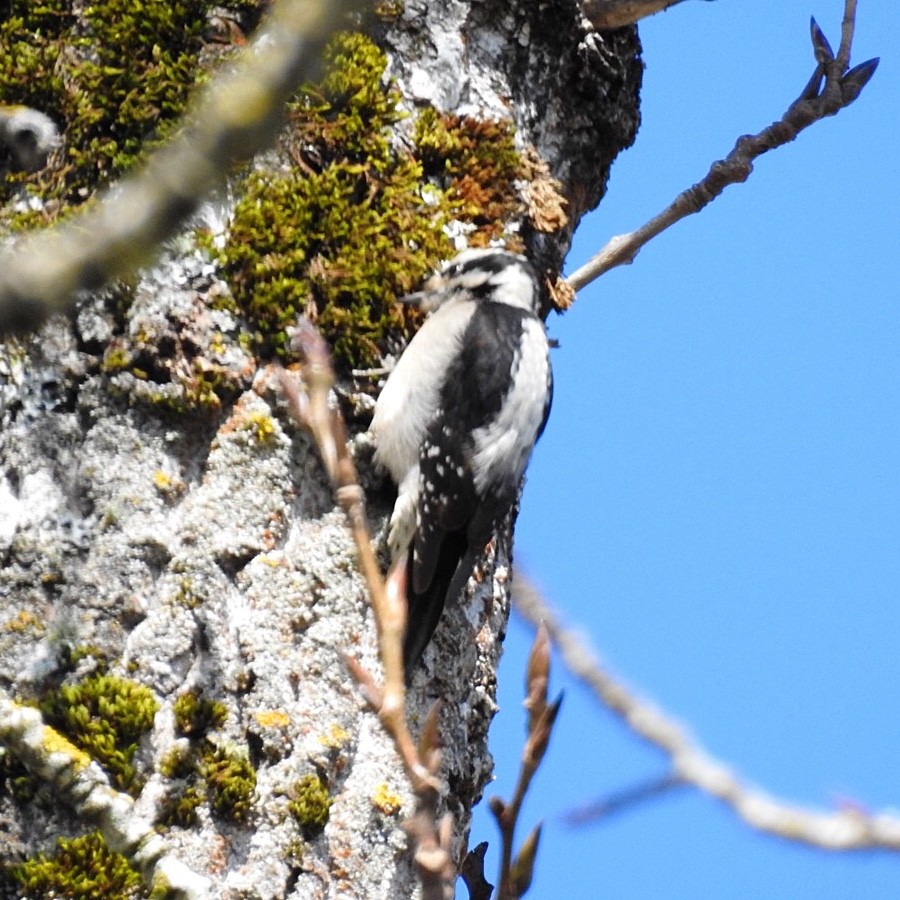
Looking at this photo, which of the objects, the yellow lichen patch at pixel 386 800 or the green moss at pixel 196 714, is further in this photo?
the yellow lichen patch at pixel 386 800

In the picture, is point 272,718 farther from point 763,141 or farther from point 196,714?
point 763,141

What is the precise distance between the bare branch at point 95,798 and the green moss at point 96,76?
1022 millimetres

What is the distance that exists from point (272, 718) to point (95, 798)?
1.07ft

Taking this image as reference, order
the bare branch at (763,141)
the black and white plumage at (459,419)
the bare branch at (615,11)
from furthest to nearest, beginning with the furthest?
the bare branch at (763,141) → the bare branch at (615,11) → the black and white plumage at (459,419)

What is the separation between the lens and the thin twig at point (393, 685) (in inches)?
46.4

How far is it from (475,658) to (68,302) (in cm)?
→ 187

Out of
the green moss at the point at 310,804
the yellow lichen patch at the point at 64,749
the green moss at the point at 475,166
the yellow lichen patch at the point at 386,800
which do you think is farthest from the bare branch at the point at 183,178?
the green moss at the point at 475,166

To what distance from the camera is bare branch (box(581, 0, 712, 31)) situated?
346 cm

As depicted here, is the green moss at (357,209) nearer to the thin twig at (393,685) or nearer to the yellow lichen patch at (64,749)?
the yellow lichen patch at (64,749)

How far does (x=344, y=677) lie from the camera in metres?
2.58

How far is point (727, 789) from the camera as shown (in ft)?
4.96

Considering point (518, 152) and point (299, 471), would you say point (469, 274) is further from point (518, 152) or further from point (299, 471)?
point (299, 471)

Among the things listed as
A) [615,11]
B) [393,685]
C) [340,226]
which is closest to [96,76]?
[340,226]

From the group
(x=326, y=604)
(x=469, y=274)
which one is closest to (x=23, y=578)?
(x=326, y=604)
